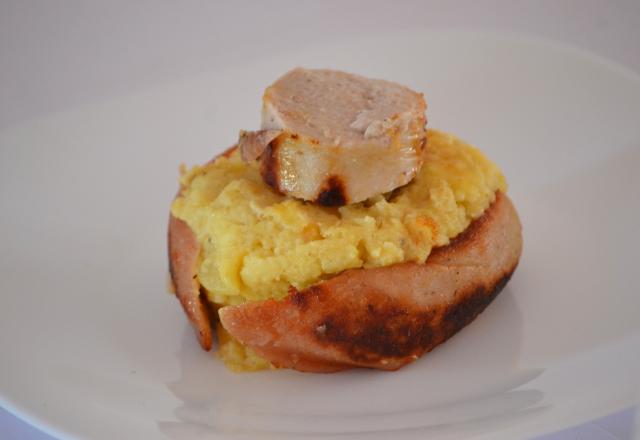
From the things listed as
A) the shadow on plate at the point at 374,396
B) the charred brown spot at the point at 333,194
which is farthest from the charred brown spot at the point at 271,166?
the shadow on plate at the point at 374,396

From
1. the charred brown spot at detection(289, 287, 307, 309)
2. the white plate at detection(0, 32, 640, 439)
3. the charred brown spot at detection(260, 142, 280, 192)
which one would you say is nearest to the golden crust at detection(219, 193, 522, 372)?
the charred brown spot at detection(289, 287, 307, 309)

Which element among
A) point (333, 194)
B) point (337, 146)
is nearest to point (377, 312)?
point (333, 194)

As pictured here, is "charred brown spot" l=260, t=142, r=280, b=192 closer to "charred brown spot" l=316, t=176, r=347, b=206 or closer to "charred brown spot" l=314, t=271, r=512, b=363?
"charred brown spot" l=316, t=176, r=347, b=206

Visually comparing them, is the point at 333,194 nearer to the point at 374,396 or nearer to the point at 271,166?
the point at 271,166

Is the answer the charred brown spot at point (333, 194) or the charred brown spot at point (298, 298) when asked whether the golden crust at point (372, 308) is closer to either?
the charred brown spot at point (298, 298)

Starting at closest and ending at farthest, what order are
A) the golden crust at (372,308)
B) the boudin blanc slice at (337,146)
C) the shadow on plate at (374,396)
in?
the shadow on plate at (374,396)
the golden crust at (372,308)
the boudin blanc slice at (337,146)

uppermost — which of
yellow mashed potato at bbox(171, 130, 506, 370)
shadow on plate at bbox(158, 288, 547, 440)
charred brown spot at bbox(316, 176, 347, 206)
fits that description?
charred brown spot at bbox(316, 176, 347, 206)
